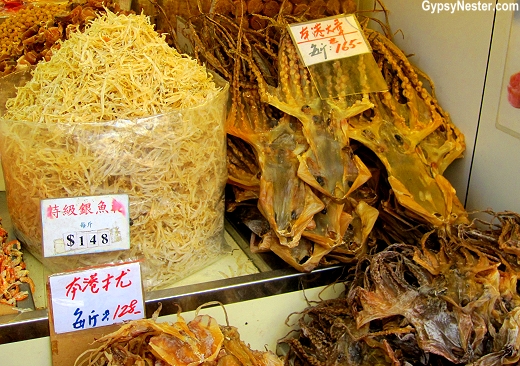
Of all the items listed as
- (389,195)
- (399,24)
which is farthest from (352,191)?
(399,24)

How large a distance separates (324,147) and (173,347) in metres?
0.55

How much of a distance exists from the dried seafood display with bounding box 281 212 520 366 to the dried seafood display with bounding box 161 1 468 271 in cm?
11

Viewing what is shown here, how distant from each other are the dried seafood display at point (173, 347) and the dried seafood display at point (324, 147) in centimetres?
28

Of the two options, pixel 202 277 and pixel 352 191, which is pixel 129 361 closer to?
pixel 202 277

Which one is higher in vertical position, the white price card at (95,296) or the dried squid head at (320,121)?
the dried squid head at (320,121)

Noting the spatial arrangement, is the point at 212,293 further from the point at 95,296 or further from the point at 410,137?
the point at 410,137

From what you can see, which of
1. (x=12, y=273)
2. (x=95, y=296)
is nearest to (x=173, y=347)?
(x=95, y=296)

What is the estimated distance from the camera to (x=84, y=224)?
1.05 metres

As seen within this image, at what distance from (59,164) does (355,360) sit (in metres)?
0.65

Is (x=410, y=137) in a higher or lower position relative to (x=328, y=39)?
lower

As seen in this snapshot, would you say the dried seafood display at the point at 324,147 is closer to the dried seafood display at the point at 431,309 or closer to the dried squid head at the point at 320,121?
the dried squid head at the point at 320,121

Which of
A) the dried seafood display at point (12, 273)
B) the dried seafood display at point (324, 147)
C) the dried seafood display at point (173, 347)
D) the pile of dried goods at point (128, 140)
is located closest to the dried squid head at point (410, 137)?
the dried seafood display at point (324, 147)

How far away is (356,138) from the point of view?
50.8 inches

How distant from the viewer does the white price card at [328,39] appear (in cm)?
134
